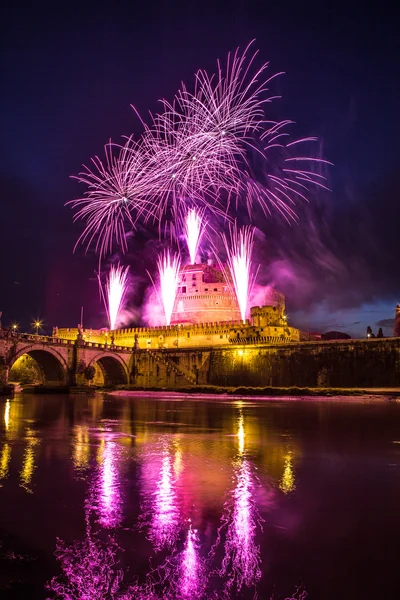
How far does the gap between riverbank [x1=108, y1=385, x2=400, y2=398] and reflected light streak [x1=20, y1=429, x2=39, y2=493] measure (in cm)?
→ 3668

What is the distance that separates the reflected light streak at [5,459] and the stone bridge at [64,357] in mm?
40244

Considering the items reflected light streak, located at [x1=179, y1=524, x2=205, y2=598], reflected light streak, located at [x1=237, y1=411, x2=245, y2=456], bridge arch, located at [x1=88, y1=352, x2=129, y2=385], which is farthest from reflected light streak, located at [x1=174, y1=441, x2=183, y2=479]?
bridge arch, located at [x1=88, y1=352, x2=129, y2=385]

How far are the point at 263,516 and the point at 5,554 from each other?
12.6 ft

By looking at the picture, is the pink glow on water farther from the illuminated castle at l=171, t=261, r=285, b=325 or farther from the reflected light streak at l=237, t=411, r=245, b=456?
the illuminated castle at l=171, t=261, r=285, b=325

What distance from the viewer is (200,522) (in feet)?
23.9

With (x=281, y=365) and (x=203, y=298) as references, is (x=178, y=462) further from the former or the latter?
(x=203, y=298)

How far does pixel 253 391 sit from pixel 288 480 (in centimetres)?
4781

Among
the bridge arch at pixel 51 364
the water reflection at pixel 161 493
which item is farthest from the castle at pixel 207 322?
the water reflection at pixel 161 493

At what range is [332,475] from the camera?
1084 cm

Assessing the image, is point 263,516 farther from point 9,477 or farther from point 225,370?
point 225,370

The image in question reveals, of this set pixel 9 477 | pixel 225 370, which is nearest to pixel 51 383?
pixel 225 370

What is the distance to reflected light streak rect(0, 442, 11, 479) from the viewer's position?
10841 millimetres

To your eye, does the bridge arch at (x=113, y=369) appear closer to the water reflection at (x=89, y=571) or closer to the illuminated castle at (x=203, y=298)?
the illuminated castle at (x=203, y=298)

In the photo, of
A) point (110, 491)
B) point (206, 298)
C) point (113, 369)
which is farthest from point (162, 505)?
point (206, 298)
